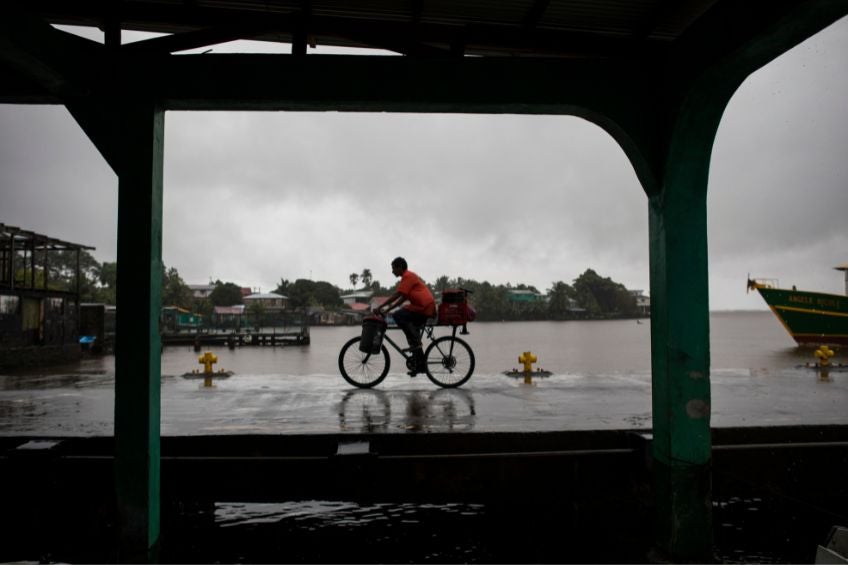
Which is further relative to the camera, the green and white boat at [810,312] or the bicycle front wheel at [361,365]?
the green and white boat at [810,312]

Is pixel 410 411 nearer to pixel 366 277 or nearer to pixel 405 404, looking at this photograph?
pixel 405 404

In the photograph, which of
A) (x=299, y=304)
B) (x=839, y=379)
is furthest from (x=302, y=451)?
(x=299, y=304)

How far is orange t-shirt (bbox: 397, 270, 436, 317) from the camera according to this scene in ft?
24.2

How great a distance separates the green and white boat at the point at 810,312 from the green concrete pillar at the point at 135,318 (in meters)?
37.3

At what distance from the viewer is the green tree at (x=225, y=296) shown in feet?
336

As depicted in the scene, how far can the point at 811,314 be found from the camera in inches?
1367

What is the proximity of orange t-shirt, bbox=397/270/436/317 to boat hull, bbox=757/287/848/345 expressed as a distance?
34.5 meters

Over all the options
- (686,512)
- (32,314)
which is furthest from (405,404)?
(32,314)

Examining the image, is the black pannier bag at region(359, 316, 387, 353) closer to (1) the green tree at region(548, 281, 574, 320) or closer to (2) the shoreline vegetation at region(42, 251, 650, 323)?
(2) the shoreline vegetation at region(42, 251, 650, 323)

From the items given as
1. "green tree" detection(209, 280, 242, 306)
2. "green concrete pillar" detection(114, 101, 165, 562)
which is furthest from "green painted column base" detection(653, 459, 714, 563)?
"green tree" detection(209, 280, 242, 306)

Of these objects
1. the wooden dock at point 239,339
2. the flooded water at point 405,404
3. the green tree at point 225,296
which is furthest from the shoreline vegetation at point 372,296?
the flooded water at point 405,404

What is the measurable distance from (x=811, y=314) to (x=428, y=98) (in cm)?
3954

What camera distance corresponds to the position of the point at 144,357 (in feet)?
11.7

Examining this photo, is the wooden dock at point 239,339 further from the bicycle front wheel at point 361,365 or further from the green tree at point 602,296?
the green tree at point 602,296
